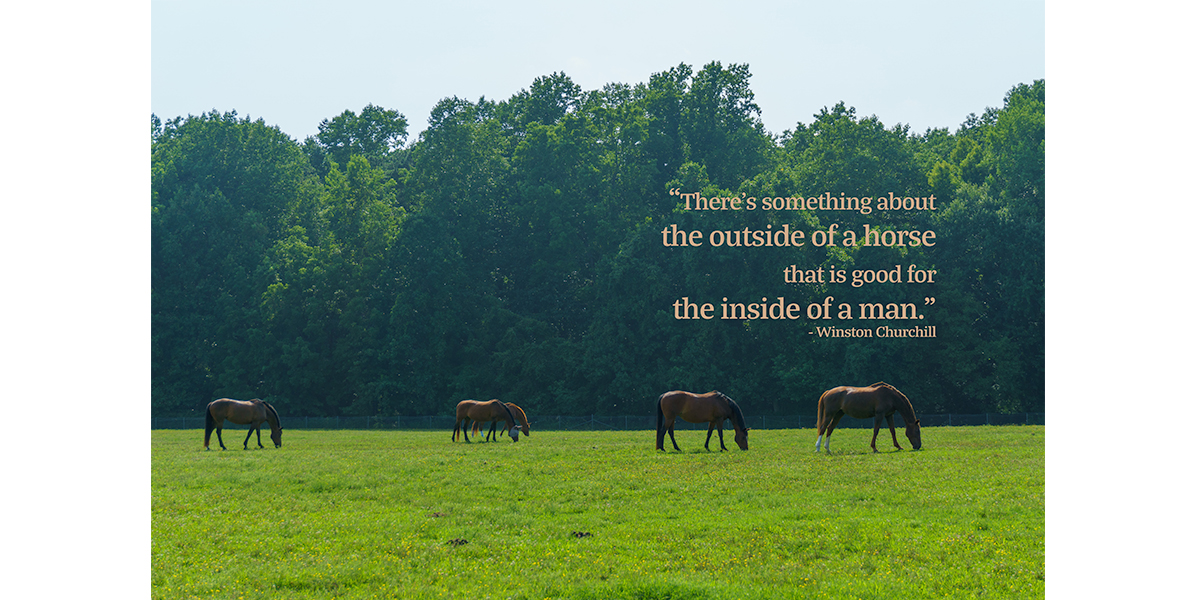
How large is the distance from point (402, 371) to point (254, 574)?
1759 inches

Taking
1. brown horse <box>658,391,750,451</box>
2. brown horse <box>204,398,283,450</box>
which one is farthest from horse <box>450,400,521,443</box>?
brown horse <box>658,391,750,451</box>

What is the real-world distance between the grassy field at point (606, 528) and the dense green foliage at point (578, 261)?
27503mm

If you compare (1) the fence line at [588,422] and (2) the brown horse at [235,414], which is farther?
(1) the fence line at [588,422]

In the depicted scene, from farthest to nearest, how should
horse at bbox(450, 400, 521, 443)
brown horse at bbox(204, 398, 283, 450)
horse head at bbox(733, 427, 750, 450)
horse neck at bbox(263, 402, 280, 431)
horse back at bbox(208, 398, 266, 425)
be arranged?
horse at bbox(450, 400, 521, 443) < horse neck at bbox(263, 402, 280, 431) < horse back at bbox(208, 398, 266, 425) < brown horse at bbox(204, 398, 283, 450) < horse head at bbox(733, 427, 750, 450)

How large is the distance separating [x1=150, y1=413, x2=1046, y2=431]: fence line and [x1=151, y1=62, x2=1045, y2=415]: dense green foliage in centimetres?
368

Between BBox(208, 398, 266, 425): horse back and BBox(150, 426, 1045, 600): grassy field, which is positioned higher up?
BBox(208, 398, 266, 425): horse back

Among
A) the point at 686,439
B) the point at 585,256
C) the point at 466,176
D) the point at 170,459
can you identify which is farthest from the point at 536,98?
the point at 170,459

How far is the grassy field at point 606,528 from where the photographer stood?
10906mm

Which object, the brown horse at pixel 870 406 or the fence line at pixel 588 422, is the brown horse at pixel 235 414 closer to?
the fence line at pixel 588 422

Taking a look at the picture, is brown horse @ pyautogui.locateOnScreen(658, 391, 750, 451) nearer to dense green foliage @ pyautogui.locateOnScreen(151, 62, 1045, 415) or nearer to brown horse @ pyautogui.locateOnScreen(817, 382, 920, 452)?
brown horse @ pyautogui.locateOnScreen(817, 382, 920, 452)

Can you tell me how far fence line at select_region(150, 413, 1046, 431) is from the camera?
142 feet

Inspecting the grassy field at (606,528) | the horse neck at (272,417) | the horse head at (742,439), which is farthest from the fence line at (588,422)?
the grassy field at (606,528)

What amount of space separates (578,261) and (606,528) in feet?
150

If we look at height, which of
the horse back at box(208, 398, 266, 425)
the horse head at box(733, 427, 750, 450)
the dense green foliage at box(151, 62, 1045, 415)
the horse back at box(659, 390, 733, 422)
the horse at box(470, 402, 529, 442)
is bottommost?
the horse at box(470, 402, 529, 442)
